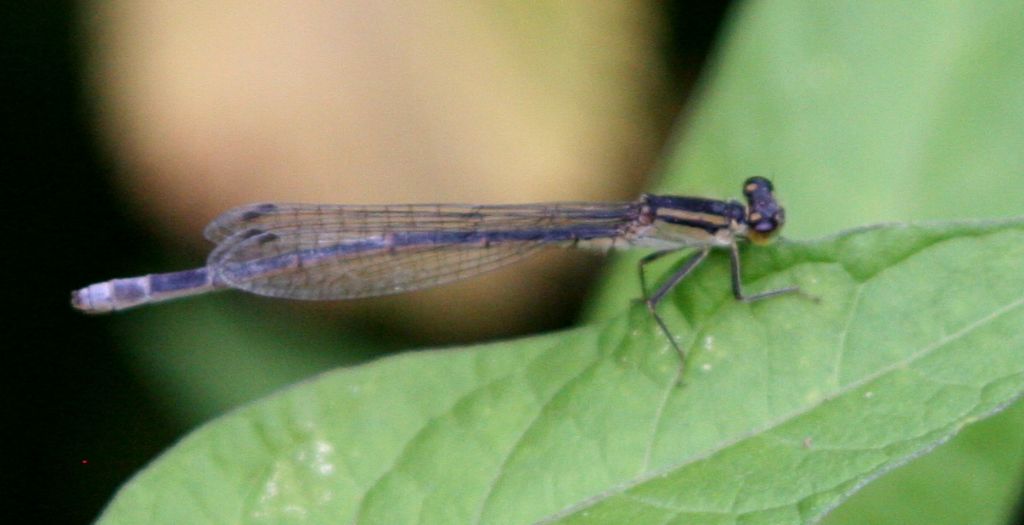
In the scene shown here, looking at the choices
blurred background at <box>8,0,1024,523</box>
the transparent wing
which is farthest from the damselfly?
blurred background at <box>8,0,1024,523</box>

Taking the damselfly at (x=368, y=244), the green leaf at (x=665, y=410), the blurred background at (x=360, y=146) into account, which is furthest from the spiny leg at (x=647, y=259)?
the green leaf at (x=665, y=410)

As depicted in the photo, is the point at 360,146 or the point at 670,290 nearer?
the point at 670,290

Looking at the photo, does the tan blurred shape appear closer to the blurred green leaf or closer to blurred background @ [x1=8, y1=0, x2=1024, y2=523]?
blurred background @ [x1=8, y1=0, x2=1024, y2=523]

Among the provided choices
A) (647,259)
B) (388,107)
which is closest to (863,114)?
(647,259)

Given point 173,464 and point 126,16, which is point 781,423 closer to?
point 173,464

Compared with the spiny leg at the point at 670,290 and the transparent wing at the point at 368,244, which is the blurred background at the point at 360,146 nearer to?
the transparent wing at the point at 368,244

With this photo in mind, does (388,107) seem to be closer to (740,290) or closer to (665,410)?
(740,290)

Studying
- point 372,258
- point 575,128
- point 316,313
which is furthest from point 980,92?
point 316,313
